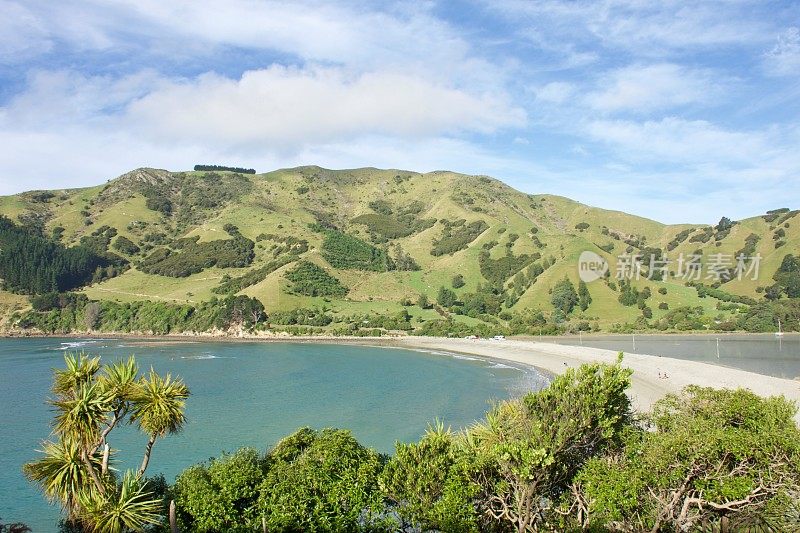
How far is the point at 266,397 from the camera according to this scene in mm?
52156

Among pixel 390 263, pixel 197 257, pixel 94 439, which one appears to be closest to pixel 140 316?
pixel 197 257

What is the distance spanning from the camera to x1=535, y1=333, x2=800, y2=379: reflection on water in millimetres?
63281

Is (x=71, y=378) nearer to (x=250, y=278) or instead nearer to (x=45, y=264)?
(x=250, y=278)

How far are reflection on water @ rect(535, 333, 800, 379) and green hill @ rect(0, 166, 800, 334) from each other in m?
9.02

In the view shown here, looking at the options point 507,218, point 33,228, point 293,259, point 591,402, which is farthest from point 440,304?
point 33,228

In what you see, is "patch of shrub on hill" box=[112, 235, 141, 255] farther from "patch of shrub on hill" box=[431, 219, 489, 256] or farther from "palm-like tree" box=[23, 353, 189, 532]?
"palm-like tree" box=[23, 353, 189, 532]

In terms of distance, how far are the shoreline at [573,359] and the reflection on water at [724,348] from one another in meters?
5.48

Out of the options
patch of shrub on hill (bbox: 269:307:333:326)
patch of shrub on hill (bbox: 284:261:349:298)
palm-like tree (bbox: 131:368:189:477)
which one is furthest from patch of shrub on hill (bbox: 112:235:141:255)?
palm-like tree (bbox: 131:368:189:477)

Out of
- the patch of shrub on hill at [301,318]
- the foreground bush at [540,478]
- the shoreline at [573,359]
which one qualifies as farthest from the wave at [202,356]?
the foreground bush at [540,478]

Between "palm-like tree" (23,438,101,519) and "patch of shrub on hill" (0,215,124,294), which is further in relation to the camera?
"patch of shrub on hill" (0,215,124,294)

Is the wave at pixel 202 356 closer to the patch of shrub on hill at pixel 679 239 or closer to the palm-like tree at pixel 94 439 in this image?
the palm-like tree at pixel 94 439

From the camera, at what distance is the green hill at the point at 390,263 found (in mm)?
118812

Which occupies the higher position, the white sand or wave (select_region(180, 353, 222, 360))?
the white sand

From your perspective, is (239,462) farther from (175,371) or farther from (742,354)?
(742,354)
